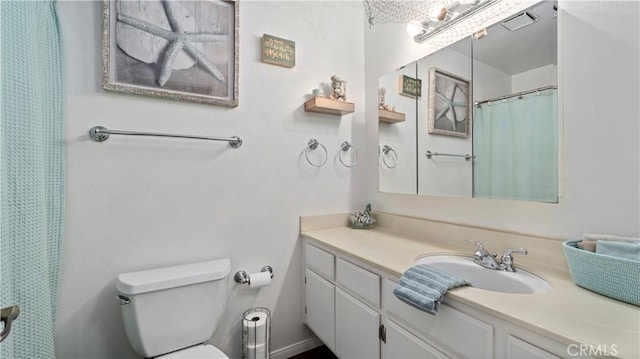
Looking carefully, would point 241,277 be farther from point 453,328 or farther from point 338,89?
point 338,89

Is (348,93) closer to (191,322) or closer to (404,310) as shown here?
(404,310)

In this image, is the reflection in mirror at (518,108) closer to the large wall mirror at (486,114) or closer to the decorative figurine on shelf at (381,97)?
the large wall mirror at (486,114)

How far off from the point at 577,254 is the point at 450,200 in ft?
2.10

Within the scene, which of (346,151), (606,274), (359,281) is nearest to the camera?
Result: (606,274)

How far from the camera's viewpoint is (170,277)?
4.08 feet

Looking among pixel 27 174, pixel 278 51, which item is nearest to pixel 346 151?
pixel 278 51

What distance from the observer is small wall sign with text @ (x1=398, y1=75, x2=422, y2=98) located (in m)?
1.65

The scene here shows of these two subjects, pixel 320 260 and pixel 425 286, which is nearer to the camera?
pixel 425 286

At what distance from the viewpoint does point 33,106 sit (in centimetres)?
101

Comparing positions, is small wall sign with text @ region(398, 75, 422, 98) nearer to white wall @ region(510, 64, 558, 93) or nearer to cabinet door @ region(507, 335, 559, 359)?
white wall @ region(510, 64, 558, 93)

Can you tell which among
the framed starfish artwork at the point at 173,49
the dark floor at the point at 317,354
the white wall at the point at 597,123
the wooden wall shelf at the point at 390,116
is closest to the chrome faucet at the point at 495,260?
the white wall at the point at 597,123

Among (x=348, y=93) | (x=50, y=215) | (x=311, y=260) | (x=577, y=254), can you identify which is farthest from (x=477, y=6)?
(x=50, y=215)

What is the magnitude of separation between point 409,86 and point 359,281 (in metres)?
1.24

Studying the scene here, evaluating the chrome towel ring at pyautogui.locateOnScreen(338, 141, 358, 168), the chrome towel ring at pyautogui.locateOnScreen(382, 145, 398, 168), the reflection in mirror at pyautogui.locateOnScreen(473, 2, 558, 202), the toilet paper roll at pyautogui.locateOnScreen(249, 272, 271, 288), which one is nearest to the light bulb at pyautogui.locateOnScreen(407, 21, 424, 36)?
the reflection in mirror at pyautogui.locateOnScreen(473, 2, 558, 202)
